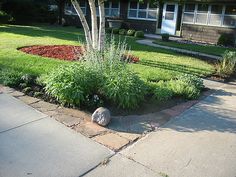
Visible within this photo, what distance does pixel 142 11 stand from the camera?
22531 millimetres

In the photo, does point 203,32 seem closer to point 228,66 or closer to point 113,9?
point 113,9

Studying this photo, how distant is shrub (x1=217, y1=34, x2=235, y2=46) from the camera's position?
1803cm

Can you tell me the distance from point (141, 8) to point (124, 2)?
176 cm

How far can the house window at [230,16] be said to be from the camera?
18453 mm

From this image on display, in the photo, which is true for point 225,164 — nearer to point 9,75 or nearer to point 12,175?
point 12,175

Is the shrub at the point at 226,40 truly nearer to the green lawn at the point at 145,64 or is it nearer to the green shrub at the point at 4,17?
the green lawn at the point at 145,64

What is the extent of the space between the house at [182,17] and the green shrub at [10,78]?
39.2ft

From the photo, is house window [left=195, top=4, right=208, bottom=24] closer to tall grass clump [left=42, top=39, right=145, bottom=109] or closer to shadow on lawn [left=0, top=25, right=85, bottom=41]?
shadow on lawn [left=0, top=25, right=85, bottom=41]

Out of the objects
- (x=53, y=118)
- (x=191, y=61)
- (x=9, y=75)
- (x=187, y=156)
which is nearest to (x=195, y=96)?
(x=187, y=156)

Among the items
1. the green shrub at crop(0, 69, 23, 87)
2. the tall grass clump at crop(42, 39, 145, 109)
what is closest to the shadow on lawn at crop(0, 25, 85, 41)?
the green shrub at crop(0, 69, 23, 87)

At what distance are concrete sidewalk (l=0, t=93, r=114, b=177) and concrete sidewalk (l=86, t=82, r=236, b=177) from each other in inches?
10.9

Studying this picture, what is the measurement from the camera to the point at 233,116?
541 cm

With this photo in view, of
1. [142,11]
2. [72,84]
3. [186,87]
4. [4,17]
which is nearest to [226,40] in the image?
[142,11]

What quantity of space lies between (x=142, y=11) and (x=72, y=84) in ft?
61.4
